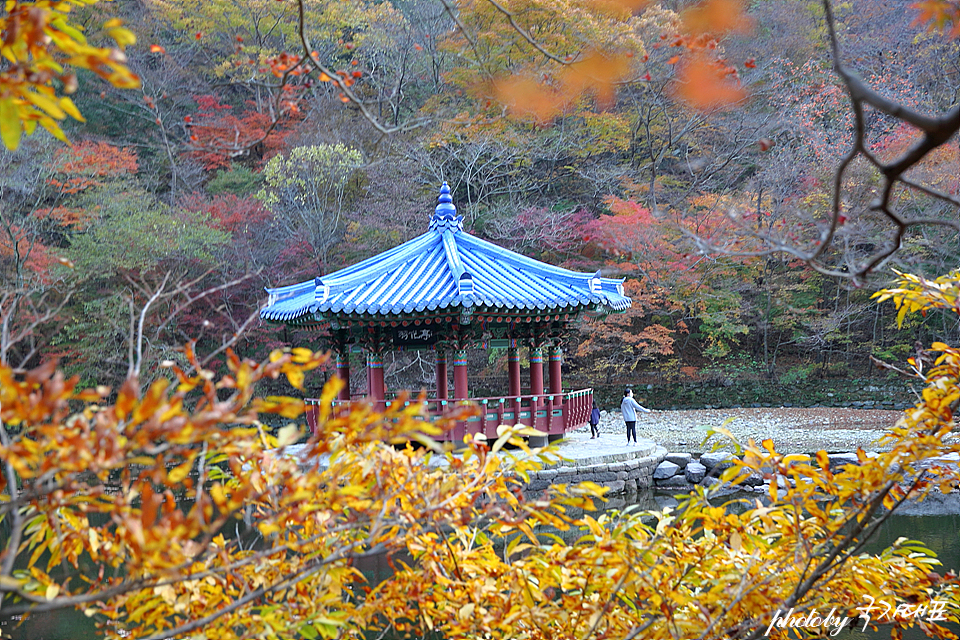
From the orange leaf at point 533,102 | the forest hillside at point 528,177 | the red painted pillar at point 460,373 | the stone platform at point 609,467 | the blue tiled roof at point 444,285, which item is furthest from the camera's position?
the orange leaf at point 533,102

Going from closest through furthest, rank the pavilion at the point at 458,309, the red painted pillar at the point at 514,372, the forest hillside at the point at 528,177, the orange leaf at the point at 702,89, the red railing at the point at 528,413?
1. the pavilion at the point at 458,309
2. the red railing at the point at 528,413
3. the red painted pillar at the point at 514,372
4. the forest hillside at the point at 528,177
5. the orange leaf at the point at 702,89

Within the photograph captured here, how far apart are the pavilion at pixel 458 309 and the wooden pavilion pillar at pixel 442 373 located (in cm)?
1

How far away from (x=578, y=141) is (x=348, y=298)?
1215cm

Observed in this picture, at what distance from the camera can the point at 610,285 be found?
10.8 metres

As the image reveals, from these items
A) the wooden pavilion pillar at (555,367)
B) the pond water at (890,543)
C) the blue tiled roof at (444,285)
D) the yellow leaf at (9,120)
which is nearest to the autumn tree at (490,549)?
the yellow leaf at (9,120)

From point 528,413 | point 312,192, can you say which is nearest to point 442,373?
point 528,413

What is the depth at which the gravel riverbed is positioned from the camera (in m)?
12.9

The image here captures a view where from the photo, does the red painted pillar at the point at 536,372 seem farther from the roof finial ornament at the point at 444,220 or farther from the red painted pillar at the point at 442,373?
Result: the roof finial ornament at the point at 444,220

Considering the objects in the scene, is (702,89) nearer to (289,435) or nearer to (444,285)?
(444,285)

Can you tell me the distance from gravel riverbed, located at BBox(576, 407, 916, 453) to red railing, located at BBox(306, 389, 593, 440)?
1660 mm

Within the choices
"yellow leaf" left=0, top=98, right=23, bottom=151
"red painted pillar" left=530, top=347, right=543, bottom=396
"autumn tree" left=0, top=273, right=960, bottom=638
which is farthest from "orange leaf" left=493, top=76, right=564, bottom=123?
"yellow leaf" left=0, top=98, right=23, bottom=151

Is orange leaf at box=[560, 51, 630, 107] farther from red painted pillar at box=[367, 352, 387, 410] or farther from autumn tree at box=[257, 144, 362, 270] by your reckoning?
red painted pillar at box=[367, 352, 387, 410]

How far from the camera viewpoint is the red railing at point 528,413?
934 centimetres

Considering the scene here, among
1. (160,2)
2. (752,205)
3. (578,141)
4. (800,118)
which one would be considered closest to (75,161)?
(160,2)
